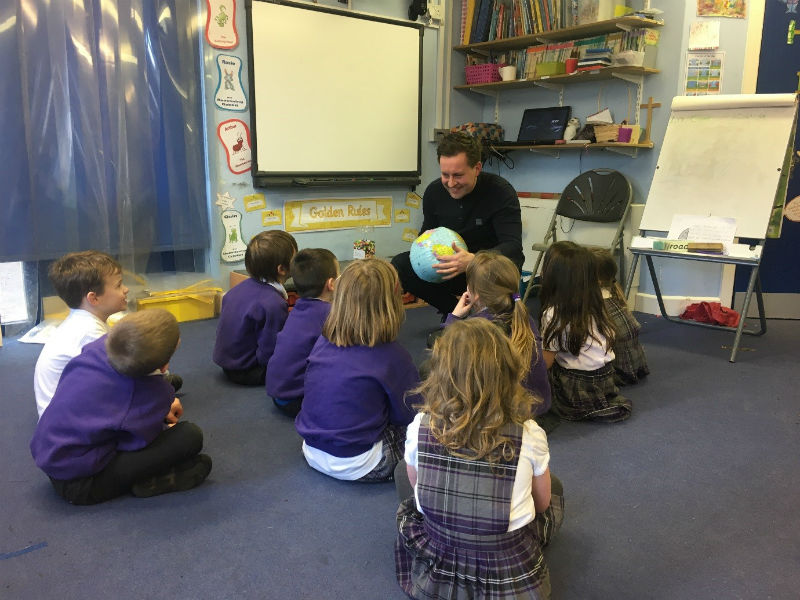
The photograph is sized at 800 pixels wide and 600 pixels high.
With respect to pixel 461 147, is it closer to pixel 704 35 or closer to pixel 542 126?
pixel 542 126

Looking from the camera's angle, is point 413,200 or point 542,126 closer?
point 542,126

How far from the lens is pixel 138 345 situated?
1717 mm

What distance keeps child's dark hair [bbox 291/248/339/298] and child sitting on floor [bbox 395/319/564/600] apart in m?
1.03

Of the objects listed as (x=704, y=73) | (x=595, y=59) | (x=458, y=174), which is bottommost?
(x=458, y=174)

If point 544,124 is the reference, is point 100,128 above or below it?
below

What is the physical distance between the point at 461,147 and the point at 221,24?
1.84 metres

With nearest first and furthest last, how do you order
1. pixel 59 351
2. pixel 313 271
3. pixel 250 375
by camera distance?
pixel 59 351
pixel 313 271
pixel 250 375

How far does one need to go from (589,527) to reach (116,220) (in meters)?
3.17

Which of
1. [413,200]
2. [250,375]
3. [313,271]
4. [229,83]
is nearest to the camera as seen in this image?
[313,271]

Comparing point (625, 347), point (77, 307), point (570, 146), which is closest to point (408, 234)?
point (570, 146)

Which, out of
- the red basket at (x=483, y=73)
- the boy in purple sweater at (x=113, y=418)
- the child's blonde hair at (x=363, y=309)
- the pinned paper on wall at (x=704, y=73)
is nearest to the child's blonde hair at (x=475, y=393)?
the child's blonde hair at (x=363, y=309)

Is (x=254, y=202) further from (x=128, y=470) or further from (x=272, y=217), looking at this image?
(x=128, y=470)

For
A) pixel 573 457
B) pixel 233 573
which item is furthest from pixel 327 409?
pixel 573 457

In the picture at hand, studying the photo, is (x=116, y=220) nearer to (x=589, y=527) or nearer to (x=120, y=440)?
(x=120, y=440)
